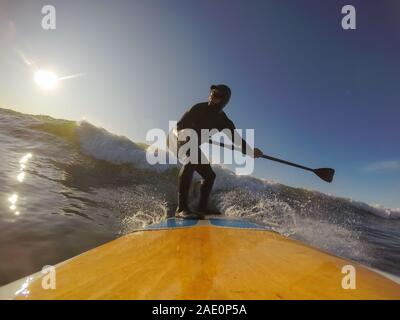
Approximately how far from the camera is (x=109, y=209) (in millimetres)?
5883

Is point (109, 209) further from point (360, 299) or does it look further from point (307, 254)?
point (360, 299)

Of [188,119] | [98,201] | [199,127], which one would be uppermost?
[188,119]

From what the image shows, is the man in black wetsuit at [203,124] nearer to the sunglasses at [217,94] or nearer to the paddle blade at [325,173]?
the sunglasses at [217,94]

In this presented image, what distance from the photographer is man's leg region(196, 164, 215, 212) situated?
14.0 feet

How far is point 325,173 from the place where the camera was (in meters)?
5.65

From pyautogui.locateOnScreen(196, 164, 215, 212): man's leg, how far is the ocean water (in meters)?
0.89

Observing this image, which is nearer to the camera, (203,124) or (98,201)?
(203,124)

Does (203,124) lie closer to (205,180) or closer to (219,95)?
(219,95)

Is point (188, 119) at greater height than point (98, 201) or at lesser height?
greater

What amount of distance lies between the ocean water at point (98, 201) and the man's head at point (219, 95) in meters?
1.96

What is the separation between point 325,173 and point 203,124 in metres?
2.98

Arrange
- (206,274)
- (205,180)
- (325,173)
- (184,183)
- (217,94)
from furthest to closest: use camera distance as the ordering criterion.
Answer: (325,173), (205,180), (217,94), (184,183), (206,274)

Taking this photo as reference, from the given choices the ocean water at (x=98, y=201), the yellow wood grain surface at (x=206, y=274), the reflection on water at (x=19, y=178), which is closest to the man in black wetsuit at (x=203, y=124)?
the ocean water at (x=98, y=201)

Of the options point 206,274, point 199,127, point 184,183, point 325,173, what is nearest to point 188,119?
point 199,127
